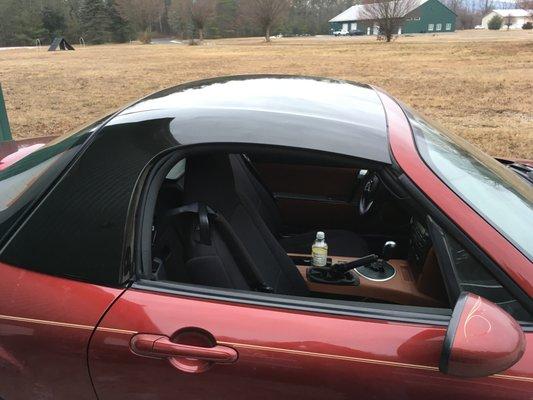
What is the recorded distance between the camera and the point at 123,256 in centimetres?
146

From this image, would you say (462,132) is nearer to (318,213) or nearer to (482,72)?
(318,213)

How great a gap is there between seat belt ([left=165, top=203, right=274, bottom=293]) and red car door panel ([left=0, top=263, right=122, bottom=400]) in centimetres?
43

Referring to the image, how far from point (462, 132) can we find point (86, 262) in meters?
7.22

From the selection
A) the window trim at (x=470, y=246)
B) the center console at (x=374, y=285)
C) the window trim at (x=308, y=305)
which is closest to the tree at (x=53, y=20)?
the center console at (x=374, y=285)

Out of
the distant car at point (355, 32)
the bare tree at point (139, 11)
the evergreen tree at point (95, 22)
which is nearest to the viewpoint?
the bare tree at point (139, 11)

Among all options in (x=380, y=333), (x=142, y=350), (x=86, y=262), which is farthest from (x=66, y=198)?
(x=380, y=333)

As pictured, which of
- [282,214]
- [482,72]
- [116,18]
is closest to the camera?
[282,214]

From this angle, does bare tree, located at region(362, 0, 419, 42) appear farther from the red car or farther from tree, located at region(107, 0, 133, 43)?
the red car

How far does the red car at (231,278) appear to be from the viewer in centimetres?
129

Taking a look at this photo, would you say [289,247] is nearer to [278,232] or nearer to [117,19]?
[278,232]

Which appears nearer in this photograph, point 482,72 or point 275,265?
point 275,265

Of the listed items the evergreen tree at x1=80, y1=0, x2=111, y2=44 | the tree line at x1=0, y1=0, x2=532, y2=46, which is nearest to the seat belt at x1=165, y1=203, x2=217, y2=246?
the tree line at x1=0, y1=0, x2=532, y2=46

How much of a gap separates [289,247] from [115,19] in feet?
250

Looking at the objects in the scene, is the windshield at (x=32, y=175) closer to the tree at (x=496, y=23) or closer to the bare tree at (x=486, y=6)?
the tree at (x=496, y=23)
